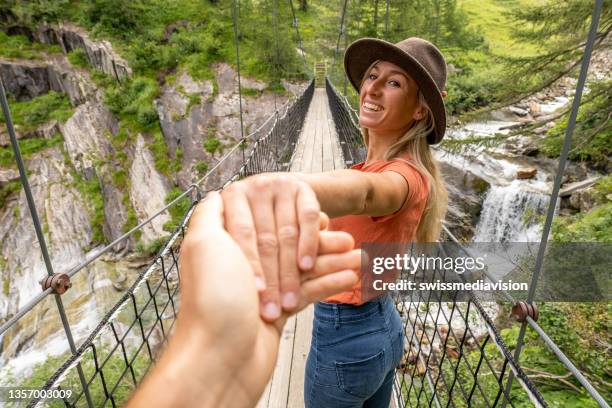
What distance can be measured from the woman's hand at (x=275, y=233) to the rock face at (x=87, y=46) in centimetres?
1162

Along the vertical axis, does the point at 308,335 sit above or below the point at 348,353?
below

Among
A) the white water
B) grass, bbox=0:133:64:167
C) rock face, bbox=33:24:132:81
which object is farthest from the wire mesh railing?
grass, bbox=0:133:64:167

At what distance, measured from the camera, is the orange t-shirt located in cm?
69

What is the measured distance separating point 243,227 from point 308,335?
1414mm

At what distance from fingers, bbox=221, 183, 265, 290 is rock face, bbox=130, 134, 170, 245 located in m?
8.53

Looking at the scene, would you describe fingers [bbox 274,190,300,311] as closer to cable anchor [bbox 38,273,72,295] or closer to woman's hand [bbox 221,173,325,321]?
woman's hand [bbox 221,173,325,321]

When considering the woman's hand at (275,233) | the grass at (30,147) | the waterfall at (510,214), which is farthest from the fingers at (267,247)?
the grass at (30,147)

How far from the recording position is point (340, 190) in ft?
1.78

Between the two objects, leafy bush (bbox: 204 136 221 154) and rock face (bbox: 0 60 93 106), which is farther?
rock face (bbox: 0 60 93 106)

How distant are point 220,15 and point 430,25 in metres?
7.30

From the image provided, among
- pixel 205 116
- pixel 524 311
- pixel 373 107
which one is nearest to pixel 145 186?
pixel 205 116

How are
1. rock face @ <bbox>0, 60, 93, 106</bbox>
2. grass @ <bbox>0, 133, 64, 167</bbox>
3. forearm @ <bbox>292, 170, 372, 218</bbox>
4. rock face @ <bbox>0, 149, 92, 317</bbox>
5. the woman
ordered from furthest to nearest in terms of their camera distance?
rock face @ <bbox>0, 60, 93, 106</bbox>
grass @ <bbox>0, 133, 64, 167</bbox>
rock face @ <bbox>0, 149, 92, 317</bbox>
the woman
forearm @ <bbox>292, 170, 372, 218</bbox>

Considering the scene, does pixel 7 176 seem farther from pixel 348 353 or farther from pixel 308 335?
pixel 348 353

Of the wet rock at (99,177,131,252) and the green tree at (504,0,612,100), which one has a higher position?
the green tree at (504,0,612,100)
